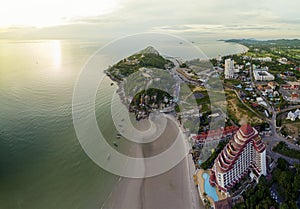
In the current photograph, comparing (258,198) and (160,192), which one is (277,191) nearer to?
(258,198)

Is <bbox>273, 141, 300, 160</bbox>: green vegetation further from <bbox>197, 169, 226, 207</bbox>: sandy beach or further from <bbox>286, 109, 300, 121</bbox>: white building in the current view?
<bbox>197, 169, 226, 207</bbox>: sandy beach

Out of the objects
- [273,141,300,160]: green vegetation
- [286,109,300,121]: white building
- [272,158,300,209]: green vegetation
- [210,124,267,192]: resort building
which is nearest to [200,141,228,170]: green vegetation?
[210,124,267,192]: resort building

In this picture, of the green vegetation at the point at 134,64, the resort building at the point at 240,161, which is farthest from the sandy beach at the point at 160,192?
the green vegetation at the point at 134,64

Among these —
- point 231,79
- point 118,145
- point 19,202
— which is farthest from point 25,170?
point 231,79

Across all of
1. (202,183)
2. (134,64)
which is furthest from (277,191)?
(134,64)

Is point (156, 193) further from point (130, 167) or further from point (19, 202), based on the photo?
point (19, 202)

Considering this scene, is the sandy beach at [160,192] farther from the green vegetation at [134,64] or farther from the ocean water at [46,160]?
the green vegetation at [134,64]
